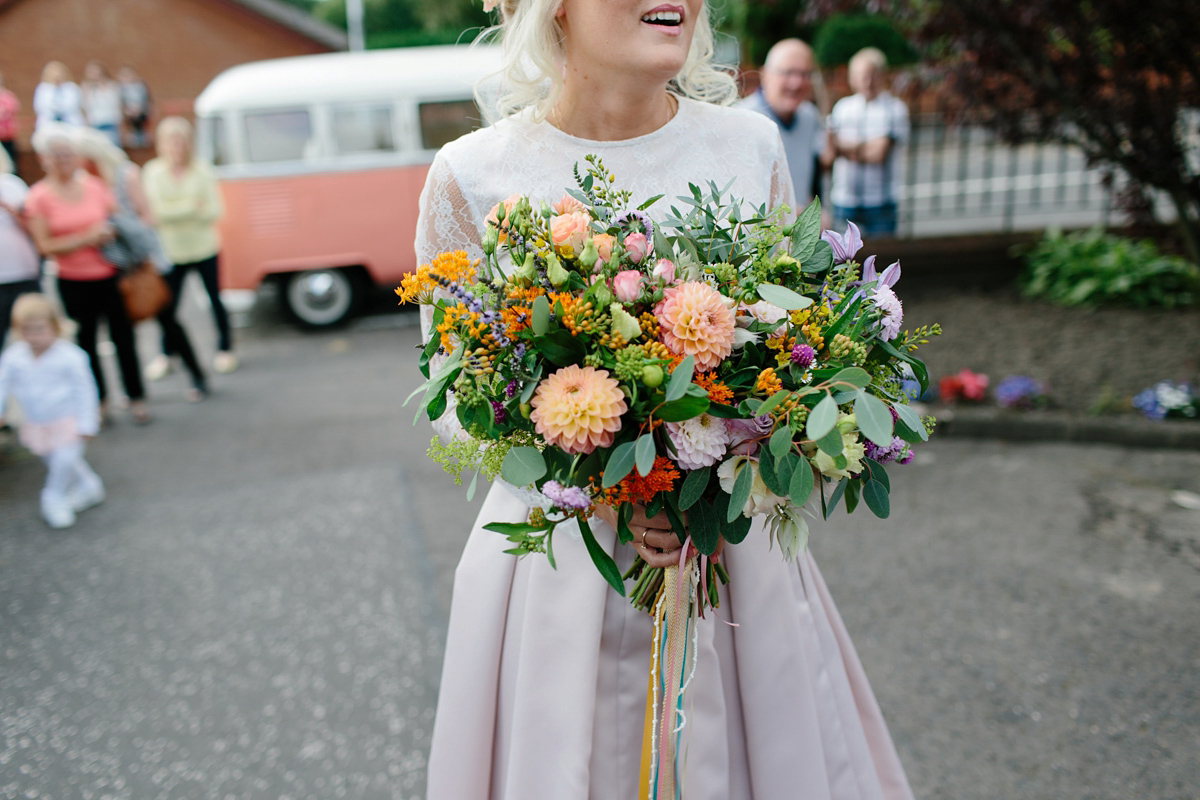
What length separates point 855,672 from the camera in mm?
2072

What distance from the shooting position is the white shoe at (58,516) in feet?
15.0

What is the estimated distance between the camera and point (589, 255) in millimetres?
1343

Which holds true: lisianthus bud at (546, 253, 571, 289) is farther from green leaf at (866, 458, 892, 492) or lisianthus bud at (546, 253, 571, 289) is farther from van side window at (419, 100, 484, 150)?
van side window at (419, 100, 484, 150)

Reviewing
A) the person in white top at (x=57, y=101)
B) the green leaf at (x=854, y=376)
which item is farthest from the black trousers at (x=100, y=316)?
the person in white top at (x=57, y=101)

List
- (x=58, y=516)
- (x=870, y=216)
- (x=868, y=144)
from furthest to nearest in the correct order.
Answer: (x=870, y=216) < (x=868, y=144) < (x=58, y=516)

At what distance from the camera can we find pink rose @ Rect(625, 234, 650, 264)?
55.1 inches

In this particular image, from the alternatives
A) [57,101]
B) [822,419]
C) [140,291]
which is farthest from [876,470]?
[57,101]

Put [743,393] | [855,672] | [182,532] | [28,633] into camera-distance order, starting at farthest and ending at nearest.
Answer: [182,532], [28,633], [855,672], [743,393]

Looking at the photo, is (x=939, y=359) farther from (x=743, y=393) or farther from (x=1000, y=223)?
(x=743, y=393)

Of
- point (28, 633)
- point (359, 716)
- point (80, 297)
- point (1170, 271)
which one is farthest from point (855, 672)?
point (1170, 271)

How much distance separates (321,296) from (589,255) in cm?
770

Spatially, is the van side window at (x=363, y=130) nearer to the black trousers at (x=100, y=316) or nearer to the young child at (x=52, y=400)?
the black trousers at (x=100, y=316)

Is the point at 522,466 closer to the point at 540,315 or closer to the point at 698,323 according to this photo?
the point at 540,315

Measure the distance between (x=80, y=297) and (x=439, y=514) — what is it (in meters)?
3.00
